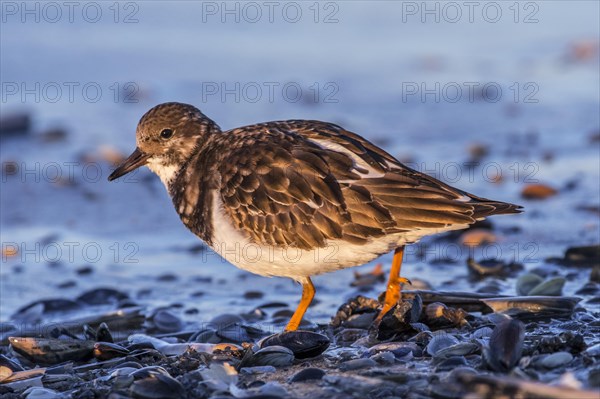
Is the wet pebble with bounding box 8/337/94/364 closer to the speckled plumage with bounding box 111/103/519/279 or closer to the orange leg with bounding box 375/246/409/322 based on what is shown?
the speckled plumage with bounding box 111/103/519/279

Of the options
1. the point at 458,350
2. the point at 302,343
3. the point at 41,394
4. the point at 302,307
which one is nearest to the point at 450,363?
the point at 458,350

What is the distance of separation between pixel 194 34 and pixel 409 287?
308 inches


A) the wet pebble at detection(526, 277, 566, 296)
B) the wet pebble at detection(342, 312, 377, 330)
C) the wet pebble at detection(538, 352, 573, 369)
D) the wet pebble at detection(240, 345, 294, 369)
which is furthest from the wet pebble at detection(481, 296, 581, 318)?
the wet pebble at detection(240, 345, 294, 369)

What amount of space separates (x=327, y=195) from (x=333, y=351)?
688 millimetres

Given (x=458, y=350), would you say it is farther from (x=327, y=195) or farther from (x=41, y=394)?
(x=41, y=394)

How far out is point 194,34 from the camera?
39.9 ft

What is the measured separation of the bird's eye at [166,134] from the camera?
15.8 ft

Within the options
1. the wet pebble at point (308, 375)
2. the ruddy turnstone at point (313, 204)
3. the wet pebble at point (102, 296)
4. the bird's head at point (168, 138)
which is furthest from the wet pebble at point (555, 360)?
the wet pebble at point (102, 296)

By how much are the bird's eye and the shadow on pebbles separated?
976 mm

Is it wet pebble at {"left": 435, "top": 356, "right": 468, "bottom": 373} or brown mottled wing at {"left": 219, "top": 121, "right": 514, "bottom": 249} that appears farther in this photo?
brown mottled wing at {"left": 219, "top": 121, "right": 514, "bottom": 249}

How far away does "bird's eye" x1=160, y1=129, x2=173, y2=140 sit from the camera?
15.8 feet

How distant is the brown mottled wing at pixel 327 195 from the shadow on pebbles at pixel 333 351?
1.36 feet

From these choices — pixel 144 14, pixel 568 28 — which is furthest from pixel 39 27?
pixel 568 28

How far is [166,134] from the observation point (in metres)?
4.83
